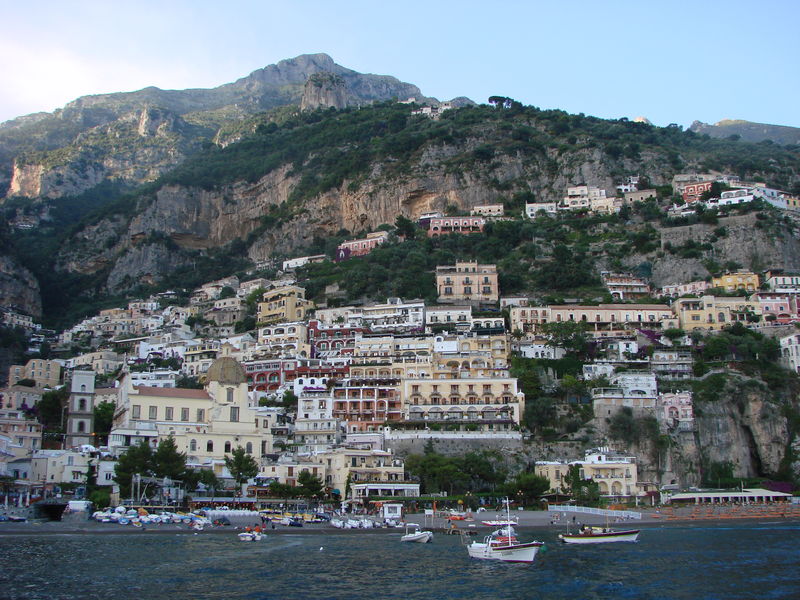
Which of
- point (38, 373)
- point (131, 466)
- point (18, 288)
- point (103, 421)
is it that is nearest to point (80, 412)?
point (103, 421)

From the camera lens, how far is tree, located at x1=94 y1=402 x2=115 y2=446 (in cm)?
8294

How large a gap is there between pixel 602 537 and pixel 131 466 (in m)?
33.4

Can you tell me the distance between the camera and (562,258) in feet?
394

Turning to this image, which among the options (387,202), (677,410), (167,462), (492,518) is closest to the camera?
(492,518)

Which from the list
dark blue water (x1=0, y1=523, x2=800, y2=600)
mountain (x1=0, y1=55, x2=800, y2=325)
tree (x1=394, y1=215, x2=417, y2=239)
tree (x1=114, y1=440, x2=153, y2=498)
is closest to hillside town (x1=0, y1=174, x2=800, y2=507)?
tree (x1=114, y1=440, x2=153, y2=498)

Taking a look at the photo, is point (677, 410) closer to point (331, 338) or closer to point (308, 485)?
point (308, 485)

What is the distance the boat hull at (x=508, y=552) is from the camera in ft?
158

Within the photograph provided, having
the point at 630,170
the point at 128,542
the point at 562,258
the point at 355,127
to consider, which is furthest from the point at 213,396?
the point at 355,127

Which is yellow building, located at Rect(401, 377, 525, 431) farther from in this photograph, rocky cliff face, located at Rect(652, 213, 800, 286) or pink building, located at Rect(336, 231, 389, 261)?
pink building, located at Rect(336, 231, 389, 261)

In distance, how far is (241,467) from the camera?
7038cm

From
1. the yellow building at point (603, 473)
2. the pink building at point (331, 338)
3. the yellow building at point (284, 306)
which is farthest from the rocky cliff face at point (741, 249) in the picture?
the yellow building at point (603, 473)

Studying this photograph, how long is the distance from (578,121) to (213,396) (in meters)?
109

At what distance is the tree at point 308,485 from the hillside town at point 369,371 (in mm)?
1040

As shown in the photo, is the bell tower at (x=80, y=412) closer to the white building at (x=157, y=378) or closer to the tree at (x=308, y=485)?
the white building at (x=157, y=378)
